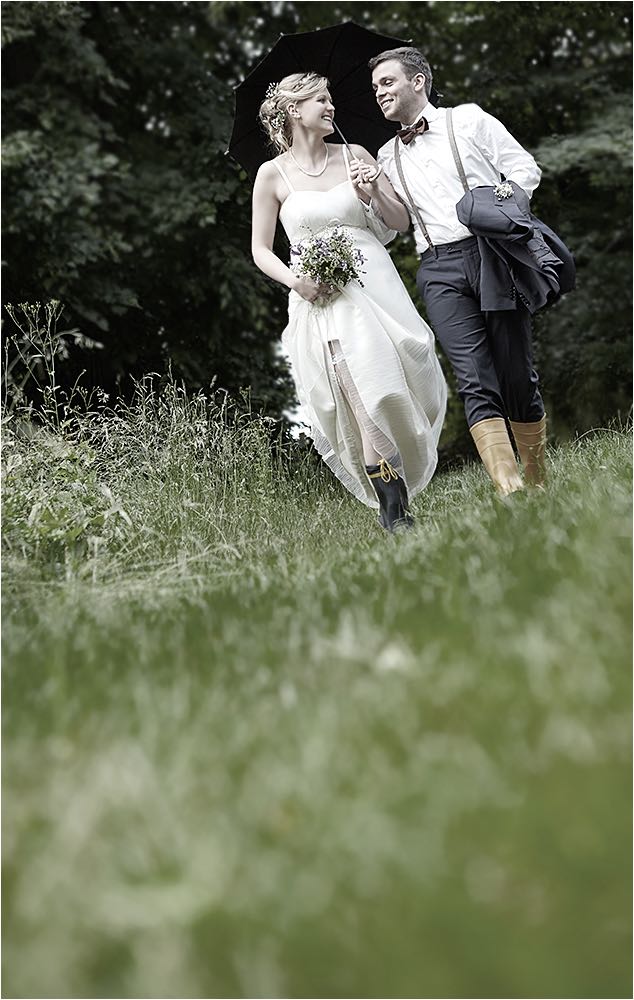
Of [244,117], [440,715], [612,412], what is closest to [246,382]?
[612,412]

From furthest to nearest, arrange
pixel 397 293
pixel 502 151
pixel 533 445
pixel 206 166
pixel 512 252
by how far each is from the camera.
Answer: pixel 206 166, pixel 533 445, pixel 397 293, pixel 502 151, pixel 512 252

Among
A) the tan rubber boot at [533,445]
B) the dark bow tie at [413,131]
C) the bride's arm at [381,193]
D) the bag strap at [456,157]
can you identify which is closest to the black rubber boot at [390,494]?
the tan rubber boot at [533,445]

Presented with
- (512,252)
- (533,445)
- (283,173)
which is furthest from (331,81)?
(533,445)

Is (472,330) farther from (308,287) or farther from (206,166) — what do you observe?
(206,166)

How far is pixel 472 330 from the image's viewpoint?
5.15 m

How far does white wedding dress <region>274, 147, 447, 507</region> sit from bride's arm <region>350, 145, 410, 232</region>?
8 cm

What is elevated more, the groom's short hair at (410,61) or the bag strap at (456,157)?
the groom's short hair at (410,61)

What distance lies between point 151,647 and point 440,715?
98cm

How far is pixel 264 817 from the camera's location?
158cm

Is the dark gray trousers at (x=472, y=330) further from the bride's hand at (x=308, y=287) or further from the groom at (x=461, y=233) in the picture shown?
the bride's hand at (x=308, y=287)

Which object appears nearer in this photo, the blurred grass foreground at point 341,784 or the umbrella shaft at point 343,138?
the blurred grass foreground at point 341,784

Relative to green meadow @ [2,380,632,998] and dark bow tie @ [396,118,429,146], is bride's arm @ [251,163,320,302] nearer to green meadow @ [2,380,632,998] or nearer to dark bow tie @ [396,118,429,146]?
dark bow tie @ [396,118,429,146]

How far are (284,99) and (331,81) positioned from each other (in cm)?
64

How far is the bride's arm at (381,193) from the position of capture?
5.15 meters
